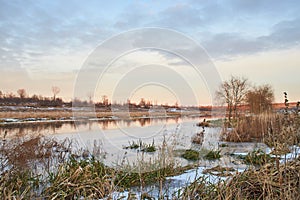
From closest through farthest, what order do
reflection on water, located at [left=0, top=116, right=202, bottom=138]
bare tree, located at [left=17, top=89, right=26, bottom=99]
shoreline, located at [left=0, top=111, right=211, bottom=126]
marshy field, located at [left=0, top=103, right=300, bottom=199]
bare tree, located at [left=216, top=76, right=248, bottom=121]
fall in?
marshy field, located at [left=0, top=103, right=300, bottom=199] < reflection on water, located at [left=0, top=116, right=202, bottom=138] < shoreline, located at [left=0, top=111, right=211, bottom=126] < bare tree, located at [left=216, top=76, right=248, bottom=121] < bare tree, located at [left=17, top=89, right=26, bottom=99]

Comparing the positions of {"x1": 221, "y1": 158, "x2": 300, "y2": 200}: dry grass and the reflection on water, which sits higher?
{"x1": 221, "y1": 158, "x2": 300, "y2": 200}: dry grass

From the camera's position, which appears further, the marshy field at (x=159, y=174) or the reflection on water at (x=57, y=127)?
the reflection on water at (x=57, y=127)

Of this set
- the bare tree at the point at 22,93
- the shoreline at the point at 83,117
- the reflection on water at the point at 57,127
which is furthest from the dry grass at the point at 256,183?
the bare tree at the point at 22,93

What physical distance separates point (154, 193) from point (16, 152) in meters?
3.49

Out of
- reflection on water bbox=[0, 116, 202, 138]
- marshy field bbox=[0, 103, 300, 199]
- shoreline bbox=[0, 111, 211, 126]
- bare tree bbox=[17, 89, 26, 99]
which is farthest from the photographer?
bare tree bbox=[17, 89, 26, 99]

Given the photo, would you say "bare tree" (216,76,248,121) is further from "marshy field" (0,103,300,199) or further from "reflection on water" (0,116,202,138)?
"marshy field" (0,103,300,199)

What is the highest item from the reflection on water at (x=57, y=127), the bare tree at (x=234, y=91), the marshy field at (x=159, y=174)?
the bare tree at (x=234, y=91)

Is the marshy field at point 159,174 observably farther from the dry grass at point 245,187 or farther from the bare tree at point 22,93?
the bare tree at point 22,93

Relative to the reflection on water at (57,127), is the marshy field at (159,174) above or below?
above

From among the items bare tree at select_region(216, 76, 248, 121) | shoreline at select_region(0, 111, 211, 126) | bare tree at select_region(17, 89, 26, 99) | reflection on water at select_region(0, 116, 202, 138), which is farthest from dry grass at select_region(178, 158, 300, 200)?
bare tree at select_region(17, 89, 26, 99)

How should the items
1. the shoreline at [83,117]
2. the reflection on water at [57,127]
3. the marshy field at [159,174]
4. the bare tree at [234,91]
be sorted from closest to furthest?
the marshy field at [159,174] < the reflection on water at [57,127] < the shoreline at [83,117] < the bare tree at [234,91]

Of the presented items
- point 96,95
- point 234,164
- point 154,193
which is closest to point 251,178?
point 154,193

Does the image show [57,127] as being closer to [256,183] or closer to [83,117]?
[83,117]

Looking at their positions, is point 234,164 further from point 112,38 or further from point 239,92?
point 239,92
